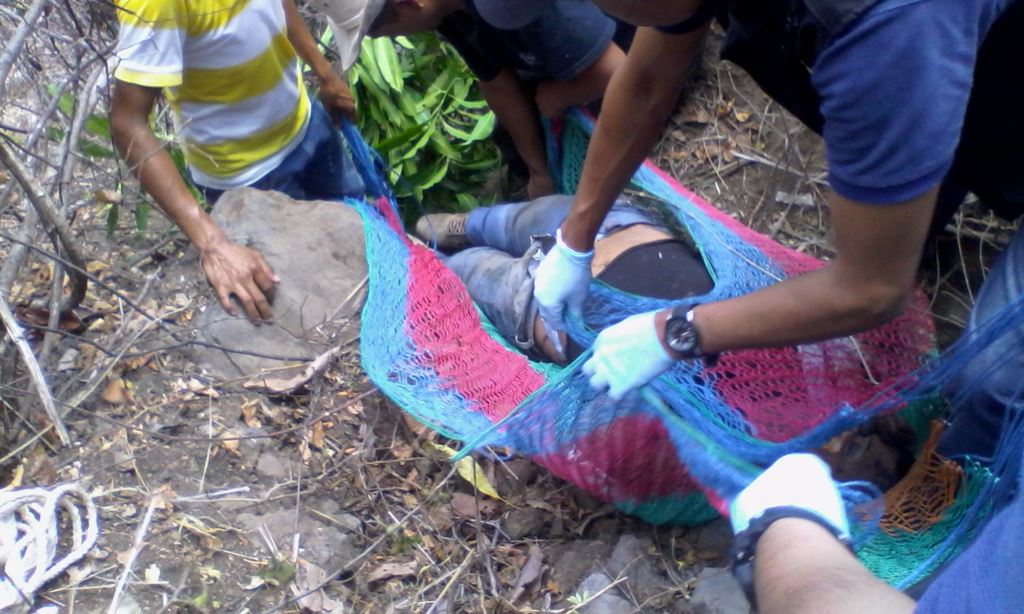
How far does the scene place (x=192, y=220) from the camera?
99.3 inches

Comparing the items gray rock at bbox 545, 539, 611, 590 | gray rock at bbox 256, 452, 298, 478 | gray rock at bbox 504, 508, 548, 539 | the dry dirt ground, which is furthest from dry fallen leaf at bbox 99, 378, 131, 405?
gray rock at bbox 545, 539, 611, 590

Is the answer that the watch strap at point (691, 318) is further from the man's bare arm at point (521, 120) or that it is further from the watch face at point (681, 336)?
the man's bare arm at point (521, 120)

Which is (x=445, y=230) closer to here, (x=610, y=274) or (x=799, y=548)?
(x=610, y=274)

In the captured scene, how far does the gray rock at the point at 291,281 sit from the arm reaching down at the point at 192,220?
7 centimetres

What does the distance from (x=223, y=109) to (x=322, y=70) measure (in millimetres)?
535

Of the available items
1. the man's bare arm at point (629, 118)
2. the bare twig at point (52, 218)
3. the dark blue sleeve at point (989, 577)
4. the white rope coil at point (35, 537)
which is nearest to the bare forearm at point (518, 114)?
the man's bare arm at point (629, 118)

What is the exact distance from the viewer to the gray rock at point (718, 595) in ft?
6.31

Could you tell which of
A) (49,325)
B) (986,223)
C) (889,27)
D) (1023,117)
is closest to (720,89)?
(986,223)

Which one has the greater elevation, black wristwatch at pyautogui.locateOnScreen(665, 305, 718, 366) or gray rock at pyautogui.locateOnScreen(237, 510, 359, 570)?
black wristwatch at pyautogui.locateOnScreen(665, 305, 718, 366)

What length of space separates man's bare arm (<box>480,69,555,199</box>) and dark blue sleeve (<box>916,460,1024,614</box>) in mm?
2486

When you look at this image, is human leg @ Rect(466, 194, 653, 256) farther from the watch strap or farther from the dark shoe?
the watch strap

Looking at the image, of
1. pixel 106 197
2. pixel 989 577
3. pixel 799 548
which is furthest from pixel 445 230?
pixel 989 577

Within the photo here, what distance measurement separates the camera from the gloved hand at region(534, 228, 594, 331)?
2320 mm

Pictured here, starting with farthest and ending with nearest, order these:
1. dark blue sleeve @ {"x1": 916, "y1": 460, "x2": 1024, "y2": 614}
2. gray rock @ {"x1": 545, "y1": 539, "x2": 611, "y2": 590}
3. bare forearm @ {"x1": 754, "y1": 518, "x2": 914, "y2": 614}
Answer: gray rock @ {"x1": 545, "y1": 539, "x2": 611, "y2": 590} → bare forearm @ {"x1": 754, "y1": 518, "x2": 914, "y2": 614} → dark blue sleeve @ {"x1": 916, "y1": 460, "x2": 1024, "y2": 614}
